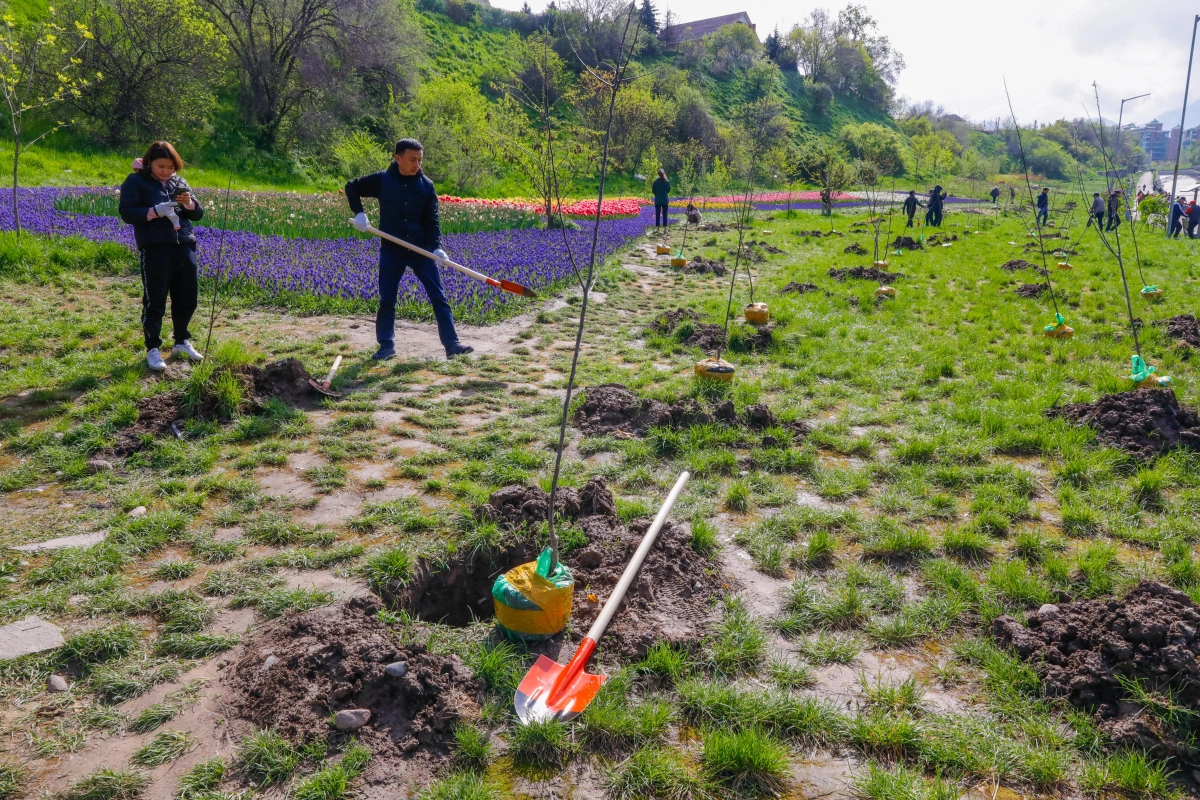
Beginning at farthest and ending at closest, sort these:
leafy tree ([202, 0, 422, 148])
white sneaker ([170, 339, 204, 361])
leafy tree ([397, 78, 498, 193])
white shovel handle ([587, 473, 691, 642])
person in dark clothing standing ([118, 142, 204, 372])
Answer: leafy tree ([202, 0, 422, 148])
leafy tree ([397, 78, 498, 193])
white sneaker ([170, 339, 204, 361])
person in dark clothing standing ([118, 142, 204, 372])
white shovel handle ([587, 473, 691, 642])

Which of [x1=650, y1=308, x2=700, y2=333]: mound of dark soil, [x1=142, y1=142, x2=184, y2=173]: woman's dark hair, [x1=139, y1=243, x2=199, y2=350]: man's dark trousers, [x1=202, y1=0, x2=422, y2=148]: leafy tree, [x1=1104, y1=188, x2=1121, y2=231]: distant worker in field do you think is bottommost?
[x1=650, y1=308, x2=700, y2=333]: mound of dark soil

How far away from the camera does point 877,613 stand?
10.8 ft

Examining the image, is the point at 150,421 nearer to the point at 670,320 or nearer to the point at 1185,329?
the point at 670,320

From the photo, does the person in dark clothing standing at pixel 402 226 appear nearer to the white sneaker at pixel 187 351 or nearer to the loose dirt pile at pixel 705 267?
the white sneaker at pixel 187 351

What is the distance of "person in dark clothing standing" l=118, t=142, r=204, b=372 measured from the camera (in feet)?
18.5

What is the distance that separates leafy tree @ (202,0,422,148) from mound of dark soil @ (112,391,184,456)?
98.3 feet

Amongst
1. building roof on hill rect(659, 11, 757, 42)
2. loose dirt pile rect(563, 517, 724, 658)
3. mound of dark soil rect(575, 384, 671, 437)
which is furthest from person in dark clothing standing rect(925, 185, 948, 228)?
building roof on hill rect(659, 11, 757, 42)

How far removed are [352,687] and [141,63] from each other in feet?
103

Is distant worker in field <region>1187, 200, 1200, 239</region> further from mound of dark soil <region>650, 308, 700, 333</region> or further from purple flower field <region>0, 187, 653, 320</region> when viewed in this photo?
mound of dark soil <region>650, 308, 700, 333</region>

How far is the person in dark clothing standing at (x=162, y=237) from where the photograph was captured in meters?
5.65

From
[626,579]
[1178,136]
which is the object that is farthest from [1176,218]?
[626,579]

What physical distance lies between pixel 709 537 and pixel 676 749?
1.50m

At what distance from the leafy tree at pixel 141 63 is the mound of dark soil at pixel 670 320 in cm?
2557

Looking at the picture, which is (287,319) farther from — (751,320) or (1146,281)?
(1146,281)
